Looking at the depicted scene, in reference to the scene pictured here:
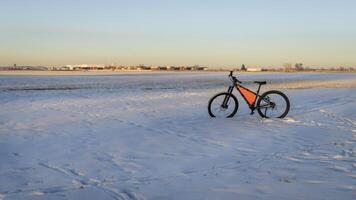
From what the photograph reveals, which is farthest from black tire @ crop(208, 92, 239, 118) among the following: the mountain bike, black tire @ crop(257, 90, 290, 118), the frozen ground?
black tire @ crop(257, 90, 290, 118)

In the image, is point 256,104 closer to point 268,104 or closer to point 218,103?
point 268,104

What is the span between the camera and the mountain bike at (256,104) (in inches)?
407

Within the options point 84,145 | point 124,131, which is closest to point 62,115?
point 124,131

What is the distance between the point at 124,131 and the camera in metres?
8.10

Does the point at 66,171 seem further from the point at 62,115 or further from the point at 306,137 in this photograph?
the point at 62,115

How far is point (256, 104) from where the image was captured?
1052 cm

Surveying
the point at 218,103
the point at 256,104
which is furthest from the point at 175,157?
the point at 256,104

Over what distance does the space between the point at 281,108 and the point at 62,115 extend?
535cm

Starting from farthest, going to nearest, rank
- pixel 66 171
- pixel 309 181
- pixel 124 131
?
pixel 124 131
pixel 66 171
pixel 309 181

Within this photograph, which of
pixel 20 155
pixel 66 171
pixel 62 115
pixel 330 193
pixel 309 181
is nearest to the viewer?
pixel 330 193

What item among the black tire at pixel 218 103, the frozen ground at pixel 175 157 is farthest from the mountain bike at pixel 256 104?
the frozen ground at pixel 175 157

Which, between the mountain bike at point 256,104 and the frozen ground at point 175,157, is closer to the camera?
the frozen ground at point 175,157

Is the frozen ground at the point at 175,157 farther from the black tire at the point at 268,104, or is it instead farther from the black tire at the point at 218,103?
the black tire at the point at 218,103

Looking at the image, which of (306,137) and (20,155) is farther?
(306,137)
